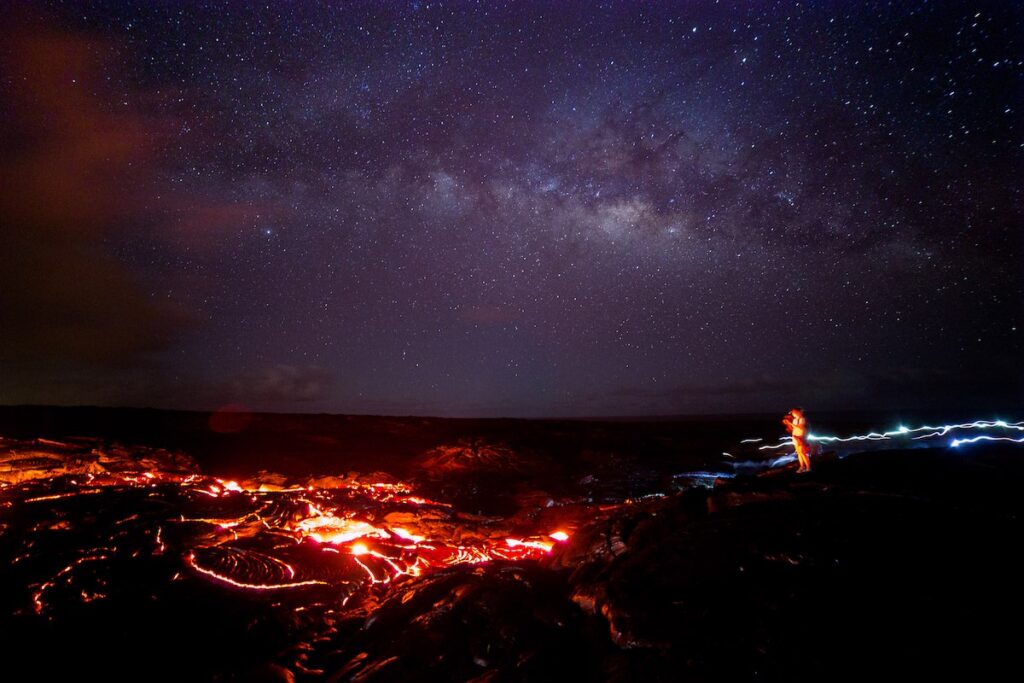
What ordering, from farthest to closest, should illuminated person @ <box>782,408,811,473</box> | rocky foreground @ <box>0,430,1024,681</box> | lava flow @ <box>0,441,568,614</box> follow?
illuminated person @ <box>782,408,811,473</box> → lava flow @ <box>0,441,568,614</box> → rocky foreground @ <box>0,430,1024,681</box>

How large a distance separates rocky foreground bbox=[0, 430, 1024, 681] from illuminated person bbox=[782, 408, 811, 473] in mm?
586

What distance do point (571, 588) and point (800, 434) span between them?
6.94 m

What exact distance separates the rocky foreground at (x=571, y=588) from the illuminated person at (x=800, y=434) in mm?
586

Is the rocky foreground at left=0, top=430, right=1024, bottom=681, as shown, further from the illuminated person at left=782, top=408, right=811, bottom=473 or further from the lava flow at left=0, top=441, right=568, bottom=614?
the illuminated person at left=782, top=408, right=811, bottom=473

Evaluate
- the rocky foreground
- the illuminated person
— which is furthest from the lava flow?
the illuminated person

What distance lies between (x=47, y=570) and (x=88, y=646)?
241 cm

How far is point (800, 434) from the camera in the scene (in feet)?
35.8

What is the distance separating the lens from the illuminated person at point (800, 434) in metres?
10.2

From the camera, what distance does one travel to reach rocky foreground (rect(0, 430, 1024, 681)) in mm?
4441

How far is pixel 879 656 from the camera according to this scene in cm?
404

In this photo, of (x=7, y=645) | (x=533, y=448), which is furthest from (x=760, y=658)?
(x=533, y=448)

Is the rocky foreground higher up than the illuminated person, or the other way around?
the illuminated person

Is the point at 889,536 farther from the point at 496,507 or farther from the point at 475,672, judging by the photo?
the point at 496,507

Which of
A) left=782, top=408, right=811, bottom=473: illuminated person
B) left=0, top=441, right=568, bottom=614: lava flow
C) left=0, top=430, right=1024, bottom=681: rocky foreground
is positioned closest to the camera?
left=0, top=430, right=1024, bottom=681: rocky foreground
